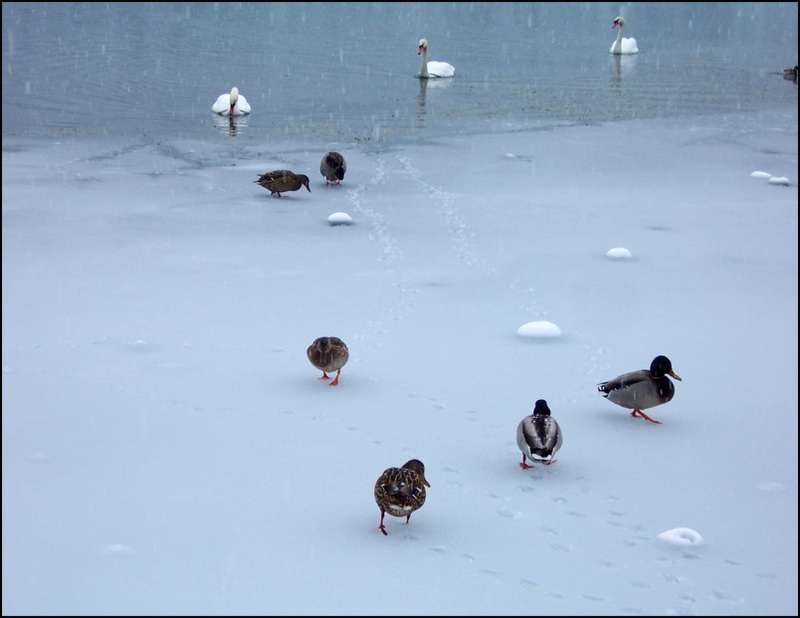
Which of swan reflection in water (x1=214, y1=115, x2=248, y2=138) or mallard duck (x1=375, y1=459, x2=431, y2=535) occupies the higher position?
mallard duck (x1=375, y1=459, x2=431, y2=535)

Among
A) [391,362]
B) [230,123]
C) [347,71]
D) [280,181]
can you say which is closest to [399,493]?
[391,362]

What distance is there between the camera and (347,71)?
2773cm

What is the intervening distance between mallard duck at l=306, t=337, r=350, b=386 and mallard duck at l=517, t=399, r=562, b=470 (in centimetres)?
166


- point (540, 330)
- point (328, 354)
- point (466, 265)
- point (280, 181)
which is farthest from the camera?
point (280, 181)

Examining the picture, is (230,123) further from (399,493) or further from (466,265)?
(399,493)

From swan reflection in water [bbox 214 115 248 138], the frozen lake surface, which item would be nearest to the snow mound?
the frozen lake surface

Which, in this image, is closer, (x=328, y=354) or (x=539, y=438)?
(x=539, y=438)

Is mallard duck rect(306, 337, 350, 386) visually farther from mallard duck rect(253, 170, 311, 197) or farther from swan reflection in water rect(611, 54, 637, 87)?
swan reflection in water rect(611, 54, 637, 87)

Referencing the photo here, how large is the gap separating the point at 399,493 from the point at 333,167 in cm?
952

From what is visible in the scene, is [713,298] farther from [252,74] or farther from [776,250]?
[252,74]

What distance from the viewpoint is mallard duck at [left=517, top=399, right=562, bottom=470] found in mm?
5980

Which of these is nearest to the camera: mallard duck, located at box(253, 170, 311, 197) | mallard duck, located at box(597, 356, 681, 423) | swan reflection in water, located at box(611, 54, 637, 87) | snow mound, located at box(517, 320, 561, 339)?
mallard duck, located at box(597, 356, 681, 423)

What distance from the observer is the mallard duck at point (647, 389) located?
7012 mm

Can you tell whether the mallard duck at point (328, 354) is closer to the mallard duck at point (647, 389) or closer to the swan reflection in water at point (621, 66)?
the mallard duck at point (647, 389)
